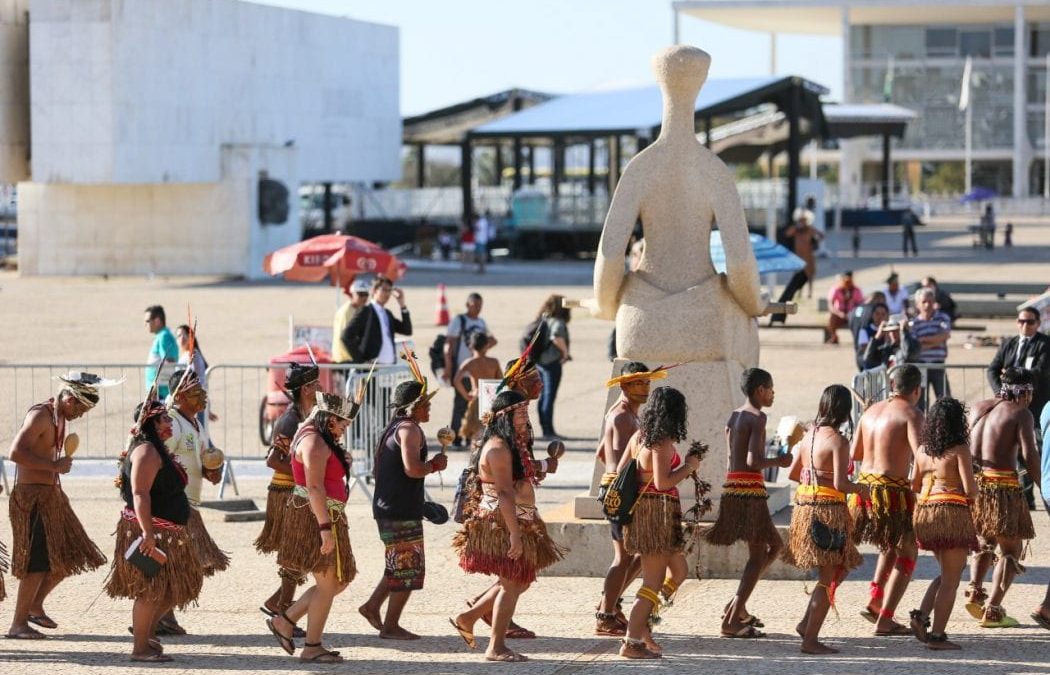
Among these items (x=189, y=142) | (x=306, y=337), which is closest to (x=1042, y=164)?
(x=189, y=142)

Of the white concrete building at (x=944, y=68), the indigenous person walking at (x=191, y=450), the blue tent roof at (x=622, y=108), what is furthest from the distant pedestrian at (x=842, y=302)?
the white concrete building at (x=944, y=68)

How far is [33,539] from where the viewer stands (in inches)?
381

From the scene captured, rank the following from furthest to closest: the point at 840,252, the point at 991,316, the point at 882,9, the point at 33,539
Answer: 1. the point at 882,9
2. the point at 840,252
3. the point at 991,316
4. the point at 33,539

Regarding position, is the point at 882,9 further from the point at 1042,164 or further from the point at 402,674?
the point at 402,674

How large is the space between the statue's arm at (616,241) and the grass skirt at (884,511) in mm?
2404

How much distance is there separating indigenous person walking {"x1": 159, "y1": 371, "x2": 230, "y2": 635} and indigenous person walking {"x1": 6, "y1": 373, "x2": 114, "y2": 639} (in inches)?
17.5

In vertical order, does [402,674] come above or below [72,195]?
below

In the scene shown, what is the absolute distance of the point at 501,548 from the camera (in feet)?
29.7

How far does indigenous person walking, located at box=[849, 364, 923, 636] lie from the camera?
377 inches

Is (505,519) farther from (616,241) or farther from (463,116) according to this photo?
(463,116)

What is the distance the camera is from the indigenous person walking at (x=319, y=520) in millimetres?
9008

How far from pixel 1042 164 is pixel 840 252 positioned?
171 feet

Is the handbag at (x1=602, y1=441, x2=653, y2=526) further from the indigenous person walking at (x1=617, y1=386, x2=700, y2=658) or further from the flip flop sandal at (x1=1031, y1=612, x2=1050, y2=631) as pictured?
the flip flop sandal at (x1=1031, y1=612, x2=1050, y2=631)

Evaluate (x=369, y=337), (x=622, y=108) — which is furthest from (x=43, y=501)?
(x=622, y=108)
